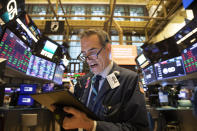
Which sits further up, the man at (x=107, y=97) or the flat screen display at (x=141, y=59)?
the flat screen display at (x=141, y=59)

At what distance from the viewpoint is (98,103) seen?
46.1 inches

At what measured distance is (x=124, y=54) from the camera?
558 cm

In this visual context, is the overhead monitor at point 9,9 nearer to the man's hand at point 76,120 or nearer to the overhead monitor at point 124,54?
the man's hand at point 76,120

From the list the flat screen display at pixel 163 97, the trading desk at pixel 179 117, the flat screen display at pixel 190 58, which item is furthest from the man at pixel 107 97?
the flat screen display at pixel 190 58

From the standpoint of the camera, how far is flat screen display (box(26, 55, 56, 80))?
392cm

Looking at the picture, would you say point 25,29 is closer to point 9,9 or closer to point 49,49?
point 9,9

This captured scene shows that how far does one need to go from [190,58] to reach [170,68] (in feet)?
3.43

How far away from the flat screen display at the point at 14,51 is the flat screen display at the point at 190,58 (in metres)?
4.47

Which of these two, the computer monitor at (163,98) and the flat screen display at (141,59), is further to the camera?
the flat screen display at (141,59)

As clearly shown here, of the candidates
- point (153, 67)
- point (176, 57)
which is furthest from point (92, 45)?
point (153, 67)

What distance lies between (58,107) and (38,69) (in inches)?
146

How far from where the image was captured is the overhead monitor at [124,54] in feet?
17.9

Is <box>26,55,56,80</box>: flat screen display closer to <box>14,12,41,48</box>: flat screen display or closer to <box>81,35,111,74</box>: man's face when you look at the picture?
<box>14,12,41,48</box>: flat screen display

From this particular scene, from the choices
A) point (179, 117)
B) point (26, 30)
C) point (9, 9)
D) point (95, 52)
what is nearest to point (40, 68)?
point (26, 30)
